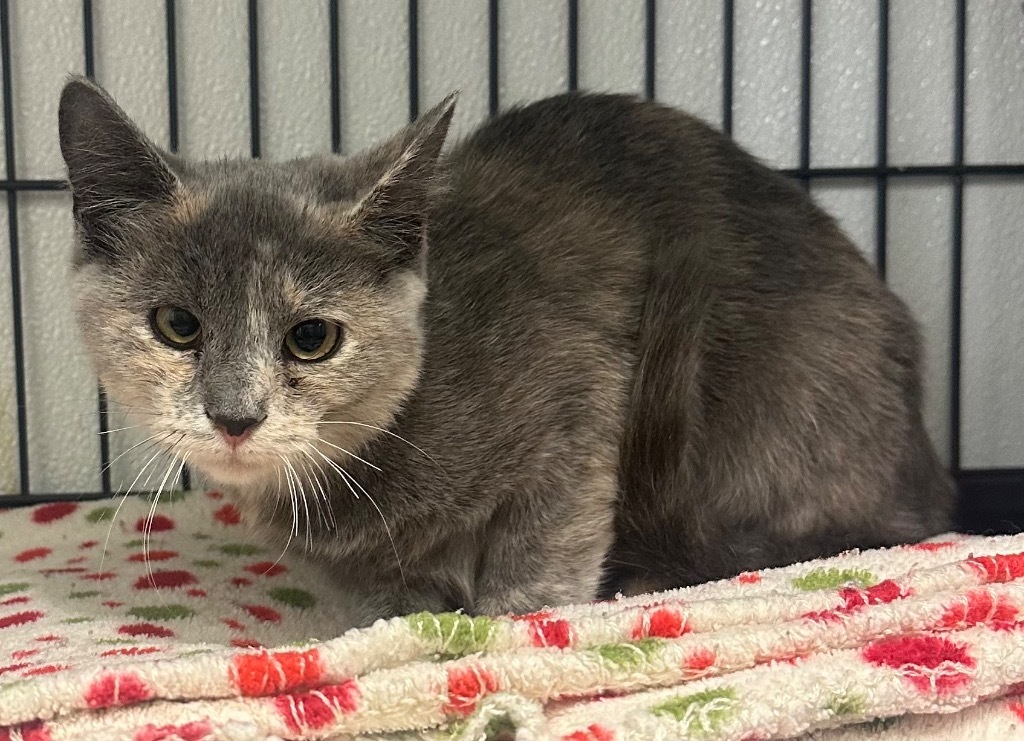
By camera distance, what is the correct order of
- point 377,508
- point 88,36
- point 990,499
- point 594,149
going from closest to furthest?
point 377,508, point 594,149, point 88,36, point 990,499

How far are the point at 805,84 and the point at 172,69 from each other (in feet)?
3.49

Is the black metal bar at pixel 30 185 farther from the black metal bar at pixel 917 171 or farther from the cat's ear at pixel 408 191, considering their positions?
the black metal bar at pixel 917 171

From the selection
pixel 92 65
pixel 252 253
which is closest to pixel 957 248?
pixel 252 253

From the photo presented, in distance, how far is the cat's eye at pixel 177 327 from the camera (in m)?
0.90

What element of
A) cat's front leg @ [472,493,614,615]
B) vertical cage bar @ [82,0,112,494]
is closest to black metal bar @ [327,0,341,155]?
vertical cage bar @ [82,0,112,494]

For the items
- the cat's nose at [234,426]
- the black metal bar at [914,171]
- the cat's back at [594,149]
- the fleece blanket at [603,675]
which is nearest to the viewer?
the fleece blanket at [603,675]

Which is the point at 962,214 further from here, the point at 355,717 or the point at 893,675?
the point at 355,717

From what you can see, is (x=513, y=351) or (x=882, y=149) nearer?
(x=513, y=351)


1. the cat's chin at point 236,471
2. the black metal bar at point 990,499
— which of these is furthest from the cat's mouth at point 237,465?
the black metal bar at point 990,499

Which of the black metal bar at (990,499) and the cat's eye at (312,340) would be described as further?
the black metal bar at (990,499)

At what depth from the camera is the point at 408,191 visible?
93 centimetres

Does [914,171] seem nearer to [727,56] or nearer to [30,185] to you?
[727,56]

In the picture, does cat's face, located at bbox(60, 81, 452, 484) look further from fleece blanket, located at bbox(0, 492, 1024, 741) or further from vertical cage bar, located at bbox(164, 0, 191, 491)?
vertical cage bar, located at bbox(164, 0, 191, 491)

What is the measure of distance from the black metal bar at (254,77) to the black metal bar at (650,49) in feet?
2.15
